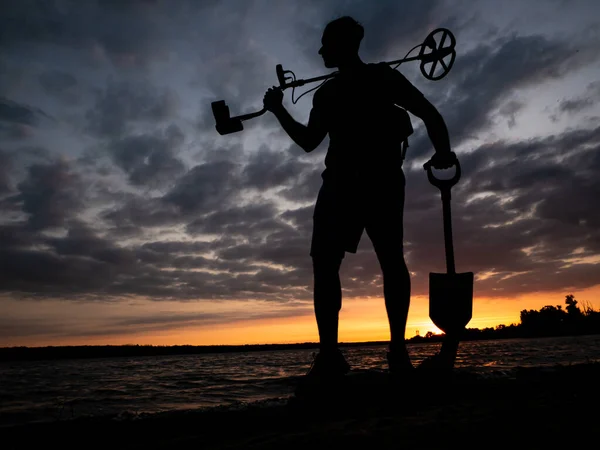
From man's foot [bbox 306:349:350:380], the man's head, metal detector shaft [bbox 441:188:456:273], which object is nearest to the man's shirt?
the man's head

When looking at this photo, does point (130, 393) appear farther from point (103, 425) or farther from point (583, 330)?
point (583, 330)

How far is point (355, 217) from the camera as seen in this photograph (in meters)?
3.53

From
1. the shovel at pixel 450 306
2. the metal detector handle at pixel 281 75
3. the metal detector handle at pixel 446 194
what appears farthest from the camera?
the metal detector handle at pixel 281 75

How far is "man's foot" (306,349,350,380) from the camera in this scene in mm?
3213

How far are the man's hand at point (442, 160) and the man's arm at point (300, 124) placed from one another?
2.92 ft

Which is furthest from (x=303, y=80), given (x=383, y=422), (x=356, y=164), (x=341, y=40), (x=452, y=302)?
(x=383, y=422)

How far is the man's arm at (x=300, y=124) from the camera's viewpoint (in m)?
3.55

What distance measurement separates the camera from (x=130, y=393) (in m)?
7.84

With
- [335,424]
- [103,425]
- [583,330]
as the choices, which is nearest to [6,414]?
[103,425]

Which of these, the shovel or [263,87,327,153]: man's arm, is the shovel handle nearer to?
the shovel

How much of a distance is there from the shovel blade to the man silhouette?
0.82 feet

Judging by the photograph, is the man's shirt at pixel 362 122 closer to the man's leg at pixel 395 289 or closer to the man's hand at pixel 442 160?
the man's hand at pixel 442 160

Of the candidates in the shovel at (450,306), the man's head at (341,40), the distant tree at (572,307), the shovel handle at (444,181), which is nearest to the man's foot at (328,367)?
the shovel at (450,306)

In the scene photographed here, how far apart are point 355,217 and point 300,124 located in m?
0.87
